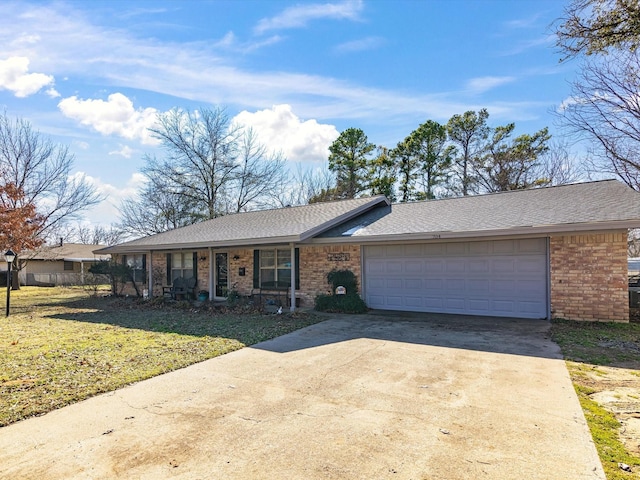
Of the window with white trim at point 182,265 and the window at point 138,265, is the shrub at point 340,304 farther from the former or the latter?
the window at point 138,265

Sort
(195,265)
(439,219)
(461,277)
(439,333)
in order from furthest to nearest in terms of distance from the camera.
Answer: (195,265)
(439,219)
(461,277)
(439,333)

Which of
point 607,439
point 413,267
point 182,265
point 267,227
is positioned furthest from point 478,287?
point 182,265

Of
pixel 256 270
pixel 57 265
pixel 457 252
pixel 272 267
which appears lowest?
pixel 57 265

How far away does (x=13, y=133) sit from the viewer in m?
23.5

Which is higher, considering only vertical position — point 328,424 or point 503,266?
point 503,266

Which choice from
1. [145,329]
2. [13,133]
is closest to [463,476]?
[145,329]

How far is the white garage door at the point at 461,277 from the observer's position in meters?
9.27

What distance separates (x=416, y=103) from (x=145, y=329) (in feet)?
42.6

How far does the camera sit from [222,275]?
14258 millimetres

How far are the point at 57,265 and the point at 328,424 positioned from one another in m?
35.8

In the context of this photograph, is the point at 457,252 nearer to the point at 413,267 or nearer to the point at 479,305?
the point at 413,267

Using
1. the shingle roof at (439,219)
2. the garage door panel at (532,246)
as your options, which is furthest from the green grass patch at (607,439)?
the garage door panel at (532,246)

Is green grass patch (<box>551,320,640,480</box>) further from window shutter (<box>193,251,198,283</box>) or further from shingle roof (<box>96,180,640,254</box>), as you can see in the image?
window shutter (<box>193,251,198,283</box>)

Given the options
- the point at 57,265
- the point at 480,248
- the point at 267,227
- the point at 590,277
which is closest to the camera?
the point at 590,277
